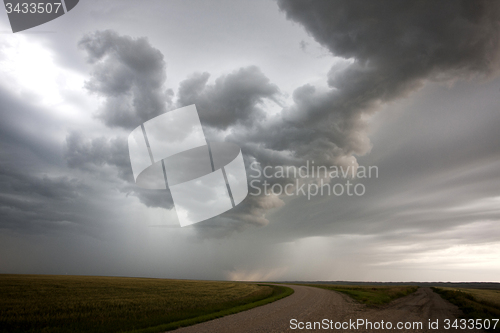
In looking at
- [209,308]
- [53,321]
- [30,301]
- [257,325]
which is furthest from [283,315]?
[30,301]

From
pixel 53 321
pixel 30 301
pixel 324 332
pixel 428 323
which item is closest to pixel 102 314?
pixel 53 321

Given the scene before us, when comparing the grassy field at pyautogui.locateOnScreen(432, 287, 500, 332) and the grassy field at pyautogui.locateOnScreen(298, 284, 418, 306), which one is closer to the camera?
the grassy field at pyautogui.locateOnScreen(432, 287, 500, 332)

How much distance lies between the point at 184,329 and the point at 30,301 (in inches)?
722

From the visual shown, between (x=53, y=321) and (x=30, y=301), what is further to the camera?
(x=30, y=301)

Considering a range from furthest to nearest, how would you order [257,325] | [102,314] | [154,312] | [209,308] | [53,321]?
[209,308] → [154,312] → [102,314] → [53,321] → [257,325]

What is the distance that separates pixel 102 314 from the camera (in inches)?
720

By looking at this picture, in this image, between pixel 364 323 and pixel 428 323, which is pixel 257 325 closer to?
pixel 364 323

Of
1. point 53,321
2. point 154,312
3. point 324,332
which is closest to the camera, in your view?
point 324,332

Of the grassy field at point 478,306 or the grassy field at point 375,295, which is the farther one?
the grassy field at point 375,295

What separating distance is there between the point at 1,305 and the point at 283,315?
22.9 m

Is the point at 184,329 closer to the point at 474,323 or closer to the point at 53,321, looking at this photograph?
the point at 53,321

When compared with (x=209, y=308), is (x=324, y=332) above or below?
above

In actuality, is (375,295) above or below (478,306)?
below

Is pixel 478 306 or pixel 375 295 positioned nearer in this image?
pixel 478 306
